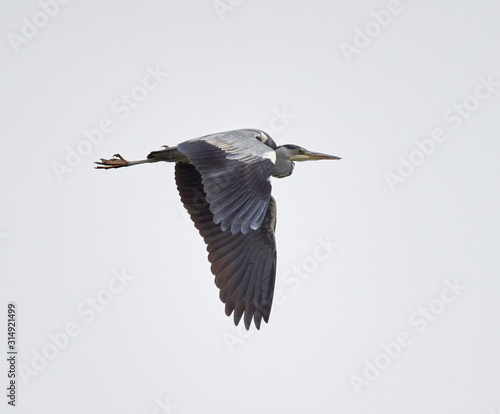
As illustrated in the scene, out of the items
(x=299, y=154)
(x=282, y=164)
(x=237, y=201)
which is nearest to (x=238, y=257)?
(x=282, y=164)

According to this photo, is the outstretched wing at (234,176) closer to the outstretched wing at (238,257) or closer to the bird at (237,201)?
the bird at (237,201)

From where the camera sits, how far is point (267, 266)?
11.9 metres

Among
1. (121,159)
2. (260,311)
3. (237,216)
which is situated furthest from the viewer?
(121,159)

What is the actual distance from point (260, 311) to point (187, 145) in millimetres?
2121

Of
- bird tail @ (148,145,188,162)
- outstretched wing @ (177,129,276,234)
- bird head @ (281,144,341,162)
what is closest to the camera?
outstretched wing @ (177,129,276,234)

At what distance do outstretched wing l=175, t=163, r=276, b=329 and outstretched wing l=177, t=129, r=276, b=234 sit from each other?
0.91 metres

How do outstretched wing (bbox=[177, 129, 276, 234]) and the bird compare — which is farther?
the bird

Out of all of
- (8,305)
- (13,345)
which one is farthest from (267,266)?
(8,305)

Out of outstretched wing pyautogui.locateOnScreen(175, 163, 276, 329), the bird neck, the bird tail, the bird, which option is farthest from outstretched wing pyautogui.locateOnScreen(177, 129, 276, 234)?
the bird neck

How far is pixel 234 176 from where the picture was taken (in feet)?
34.1

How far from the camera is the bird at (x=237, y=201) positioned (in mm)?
10156

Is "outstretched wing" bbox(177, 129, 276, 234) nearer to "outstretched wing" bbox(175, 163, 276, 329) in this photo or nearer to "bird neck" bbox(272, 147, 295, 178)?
"outstretched wing" bbox(175, 163, 276, 329)

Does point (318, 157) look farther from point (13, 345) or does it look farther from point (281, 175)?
point (13, 345)

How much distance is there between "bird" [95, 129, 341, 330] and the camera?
33.3ft
